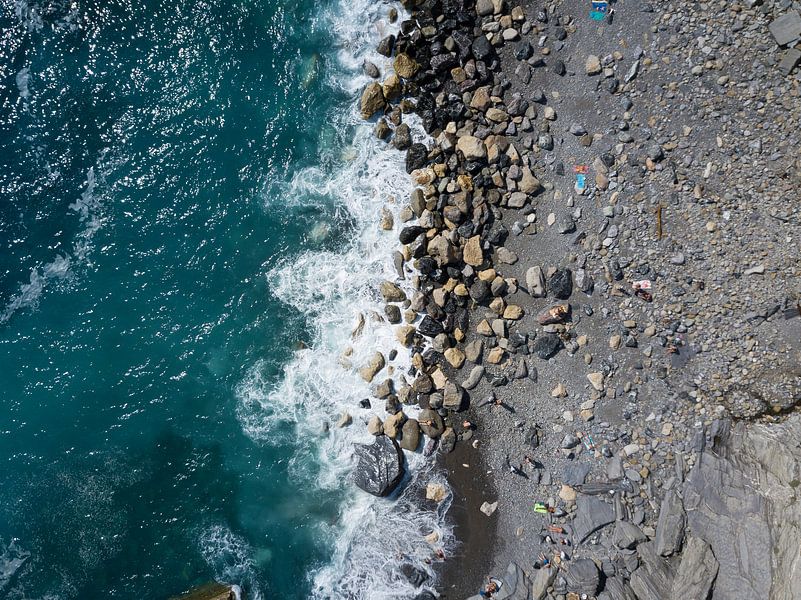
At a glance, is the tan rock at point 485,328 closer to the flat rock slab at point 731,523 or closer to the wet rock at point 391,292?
the wet rock at point 391,292

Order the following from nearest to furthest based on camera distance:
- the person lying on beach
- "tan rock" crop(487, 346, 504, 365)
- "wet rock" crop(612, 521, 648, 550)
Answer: "wet rock" crop(612, 521, 648, 550) → the person lying on beach → "tan rock" crop(487, 346, 504, 365)

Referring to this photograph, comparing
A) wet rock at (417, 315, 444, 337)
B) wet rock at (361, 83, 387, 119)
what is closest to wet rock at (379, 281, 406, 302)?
wet rock at (417, 315, 444, 337)

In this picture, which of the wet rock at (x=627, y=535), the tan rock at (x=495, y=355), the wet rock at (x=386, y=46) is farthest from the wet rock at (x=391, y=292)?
the wet rock at (x=627, y=535)

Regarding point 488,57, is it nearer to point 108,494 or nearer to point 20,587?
point 108,494

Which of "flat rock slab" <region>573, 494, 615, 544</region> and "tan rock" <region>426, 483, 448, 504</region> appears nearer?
"flat rock slab" <region>573, 494, 615, 544</region>

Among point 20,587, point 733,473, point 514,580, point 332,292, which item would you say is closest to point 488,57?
point 332,292

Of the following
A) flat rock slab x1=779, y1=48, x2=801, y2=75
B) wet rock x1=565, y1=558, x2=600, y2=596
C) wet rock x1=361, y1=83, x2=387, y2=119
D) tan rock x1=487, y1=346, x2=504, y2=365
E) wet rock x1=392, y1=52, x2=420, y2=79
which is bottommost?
wet rock x1=565, y1=558, x2=600, y2=596

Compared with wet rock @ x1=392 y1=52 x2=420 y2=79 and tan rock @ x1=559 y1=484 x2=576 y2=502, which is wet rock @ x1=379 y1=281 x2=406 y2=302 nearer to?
wet rock @ x1=392 y1=52 x2=420 y2=79

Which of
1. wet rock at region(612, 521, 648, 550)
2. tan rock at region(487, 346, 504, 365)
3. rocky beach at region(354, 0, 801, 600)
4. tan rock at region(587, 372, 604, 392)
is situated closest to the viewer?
Result: rocky beach at region(354, 0, 801, 600)
